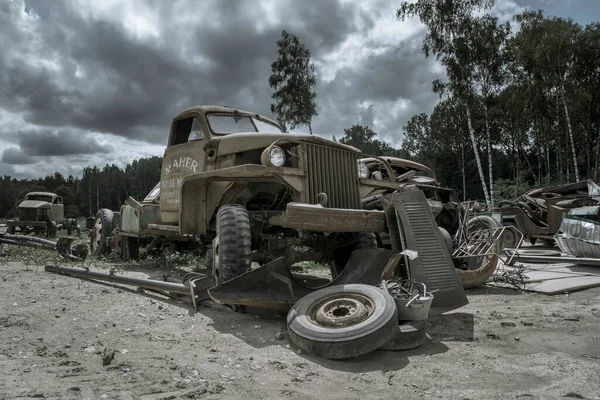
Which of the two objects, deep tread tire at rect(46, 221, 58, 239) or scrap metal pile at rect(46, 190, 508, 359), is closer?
scrap metal pile at rect(46, 190, 508, 359)

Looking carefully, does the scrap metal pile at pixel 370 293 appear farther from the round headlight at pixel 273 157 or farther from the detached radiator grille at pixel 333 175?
the round headlight at pixel 273 157

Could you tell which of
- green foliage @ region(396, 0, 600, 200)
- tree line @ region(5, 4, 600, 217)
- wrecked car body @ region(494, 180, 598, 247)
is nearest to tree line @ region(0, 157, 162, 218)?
tree line @ region(5, 4, 600, 217)

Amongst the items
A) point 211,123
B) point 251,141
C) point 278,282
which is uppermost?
point 211,123

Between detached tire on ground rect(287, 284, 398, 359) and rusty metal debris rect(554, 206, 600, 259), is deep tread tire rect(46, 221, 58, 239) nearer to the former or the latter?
detached tire on ground rect(287, 284, 398, 359)

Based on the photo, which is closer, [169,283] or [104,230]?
[169,283]

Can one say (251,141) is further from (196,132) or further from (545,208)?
(545,208)

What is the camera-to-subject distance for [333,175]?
505cm

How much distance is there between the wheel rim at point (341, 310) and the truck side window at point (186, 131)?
3311mm

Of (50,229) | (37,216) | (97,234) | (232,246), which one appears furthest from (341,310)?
(37,216)

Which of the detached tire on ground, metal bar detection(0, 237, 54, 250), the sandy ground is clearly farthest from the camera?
metal bar detection(0, 237, 54, 250)

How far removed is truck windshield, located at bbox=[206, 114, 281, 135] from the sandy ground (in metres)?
2.48

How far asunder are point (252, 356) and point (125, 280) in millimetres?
2922

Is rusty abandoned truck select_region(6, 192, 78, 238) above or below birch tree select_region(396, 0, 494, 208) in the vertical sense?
below

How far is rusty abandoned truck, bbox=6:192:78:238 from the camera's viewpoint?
19.3m
